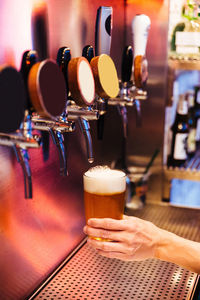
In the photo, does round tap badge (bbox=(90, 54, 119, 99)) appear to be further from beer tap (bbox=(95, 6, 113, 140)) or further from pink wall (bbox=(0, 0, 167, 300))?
pink wall (bbox=(0, 0, 167, 300))

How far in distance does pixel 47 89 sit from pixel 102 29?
0.45 m

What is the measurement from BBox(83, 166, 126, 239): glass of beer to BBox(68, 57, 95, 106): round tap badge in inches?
9.6

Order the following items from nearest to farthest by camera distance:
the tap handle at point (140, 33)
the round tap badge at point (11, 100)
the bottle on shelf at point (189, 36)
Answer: the round tap badge at point (11, 100) < the tap handle at point (140, 33) < the bottle on shelf at point (189, 36)

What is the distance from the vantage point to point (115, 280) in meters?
1.18

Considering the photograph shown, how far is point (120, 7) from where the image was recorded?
1.71m

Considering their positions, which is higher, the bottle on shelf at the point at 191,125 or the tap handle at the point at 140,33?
the tap handle at the point at 140,33

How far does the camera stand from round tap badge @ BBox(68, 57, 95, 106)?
0.92 meters

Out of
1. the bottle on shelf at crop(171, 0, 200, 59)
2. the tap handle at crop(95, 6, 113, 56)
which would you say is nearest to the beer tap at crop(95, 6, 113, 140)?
the tap handle at crop(95, 6, 113, 56)

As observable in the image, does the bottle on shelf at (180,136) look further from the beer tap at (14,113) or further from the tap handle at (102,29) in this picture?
the beer tap at (14,113)

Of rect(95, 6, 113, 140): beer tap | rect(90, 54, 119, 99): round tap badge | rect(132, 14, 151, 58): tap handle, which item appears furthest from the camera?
rect(132, 14, 151, 58): tap handle

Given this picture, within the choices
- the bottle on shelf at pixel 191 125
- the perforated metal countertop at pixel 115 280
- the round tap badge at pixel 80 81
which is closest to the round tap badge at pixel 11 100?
the round tap badge at pixel 80 81

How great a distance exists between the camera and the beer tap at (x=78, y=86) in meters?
0.92

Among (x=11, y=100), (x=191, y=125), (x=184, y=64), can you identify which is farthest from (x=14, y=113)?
(x=191, y=125)

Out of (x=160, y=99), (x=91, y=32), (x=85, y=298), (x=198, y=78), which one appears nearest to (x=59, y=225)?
(x=85, y=298)
